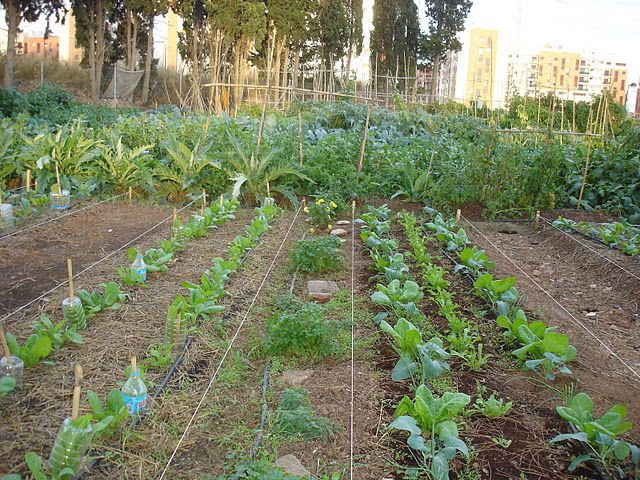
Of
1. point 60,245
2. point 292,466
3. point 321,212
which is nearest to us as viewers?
point 292,466

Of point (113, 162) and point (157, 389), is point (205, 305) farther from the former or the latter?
point (113, 162)

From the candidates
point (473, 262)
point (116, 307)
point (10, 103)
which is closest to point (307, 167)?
point (473, 262)

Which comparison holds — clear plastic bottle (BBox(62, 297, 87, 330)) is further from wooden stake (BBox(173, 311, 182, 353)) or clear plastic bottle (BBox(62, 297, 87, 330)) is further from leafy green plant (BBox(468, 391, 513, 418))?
leafy green plant (BBox(468, 391, 513, 418))

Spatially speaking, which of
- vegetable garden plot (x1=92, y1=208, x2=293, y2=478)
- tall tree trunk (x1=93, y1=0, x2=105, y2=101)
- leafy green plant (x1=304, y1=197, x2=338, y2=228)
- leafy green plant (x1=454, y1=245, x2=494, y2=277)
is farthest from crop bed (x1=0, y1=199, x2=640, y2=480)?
tall tree trunk (x1=93, y1=0, x2=105, y2=101)

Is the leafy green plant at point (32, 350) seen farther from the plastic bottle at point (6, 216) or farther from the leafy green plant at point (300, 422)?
the plastic bottle at point (6, 216)

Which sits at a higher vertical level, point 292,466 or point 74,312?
point 74,312

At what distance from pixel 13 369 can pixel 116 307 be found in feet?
3.28

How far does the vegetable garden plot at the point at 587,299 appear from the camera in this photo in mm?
3208

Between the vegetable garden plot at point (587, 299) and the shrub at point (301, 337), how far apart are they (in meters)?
1.30

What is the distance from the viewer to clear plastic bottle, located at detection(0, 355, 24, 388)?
2686 millimetres

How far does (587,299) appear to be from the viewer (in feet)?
15.2

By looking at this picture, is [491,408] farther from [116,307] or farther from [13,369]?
[116,307]

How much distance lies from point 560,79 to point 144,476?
163 ft

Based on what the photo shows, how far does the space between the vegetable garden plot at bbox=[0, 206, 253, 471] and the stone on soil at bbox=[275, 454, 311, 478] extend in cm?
80
